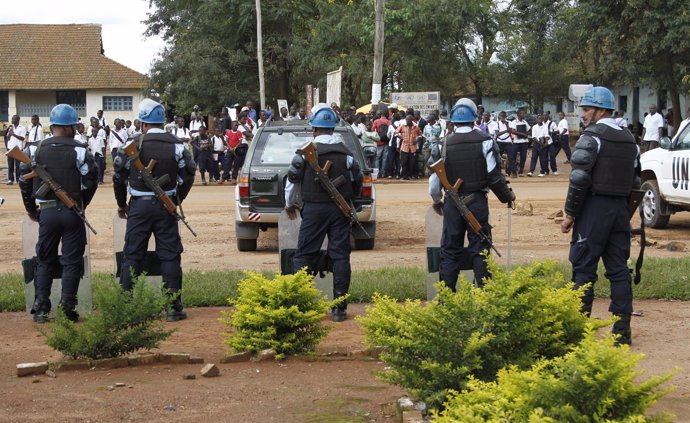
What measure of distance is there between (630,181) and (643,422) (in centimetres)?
417

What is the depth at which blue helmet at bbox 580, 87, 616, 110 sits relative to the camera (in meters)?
8.09

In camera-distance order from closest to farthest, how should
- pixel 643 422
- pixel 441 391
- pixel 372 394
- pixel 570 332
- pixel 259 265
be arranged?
pixel 643 422, pixel 441 391, pixel 570 332, pixel 372 394, pixel 259 265

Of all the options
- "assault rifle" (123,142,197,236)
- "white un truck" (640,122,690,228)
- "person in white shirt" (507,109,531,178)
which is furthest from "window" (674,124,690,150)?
"person in white shirt" (507,109,531,178)

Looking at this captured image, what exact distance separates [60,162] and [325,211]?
2.46 metres

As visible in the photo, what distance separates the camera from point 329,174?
938cm

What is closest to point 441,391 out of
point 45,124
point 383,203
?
point 383,203

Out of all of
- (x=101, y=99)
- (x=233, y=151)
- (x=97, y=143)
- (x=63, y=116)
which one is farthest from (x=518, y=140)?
(x=101, y=99)

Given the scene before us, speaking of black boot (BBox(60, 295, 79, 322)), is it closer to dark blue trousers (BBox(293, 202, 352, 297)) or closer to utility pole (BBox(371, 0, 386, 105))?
dark blue trousers (BBox(293, 202, 352, 297))

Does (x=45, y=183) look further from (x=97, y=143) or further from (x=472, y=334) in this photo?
(x=97, y=143)

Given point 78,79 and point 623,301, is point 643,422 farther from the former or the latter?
point 78,79

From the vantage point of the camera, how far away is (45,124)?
59.2 metres

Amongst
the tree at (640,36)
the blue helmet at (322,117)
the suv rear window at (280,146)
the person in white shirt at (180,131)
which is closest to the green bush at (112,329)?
the blue helmet at (322,117)

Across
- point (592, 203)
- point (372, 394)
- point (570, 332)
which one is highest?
point (592, 203)

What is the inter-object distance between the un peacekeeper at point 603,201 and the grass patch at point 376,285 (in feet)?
8.09
